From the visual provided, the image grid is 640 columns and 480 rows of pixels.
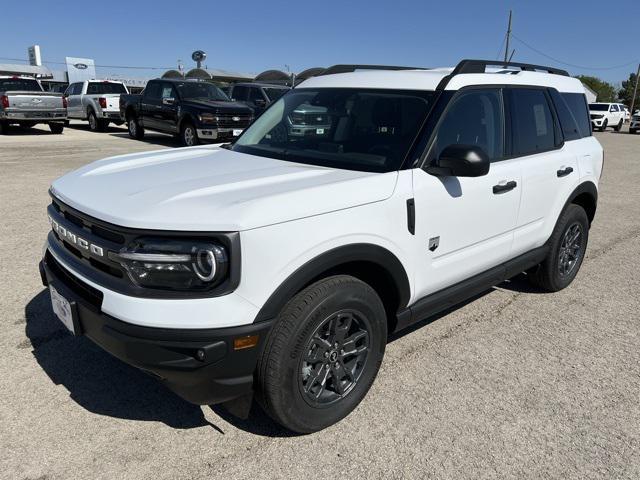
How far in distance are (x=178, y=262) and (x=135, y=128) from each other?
52.2ft

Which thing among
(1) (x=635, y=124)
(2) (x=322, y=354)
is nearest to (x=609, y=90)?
(1) (x=635, y=124)

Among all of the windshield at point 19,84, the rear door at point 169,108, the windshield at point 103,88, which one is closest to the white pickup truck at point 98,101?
the windshield at point 103,88

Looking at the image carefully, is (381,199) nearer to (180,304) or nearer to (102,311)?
(180,304)

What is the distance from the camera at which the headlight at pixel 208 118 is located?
42.6 ft

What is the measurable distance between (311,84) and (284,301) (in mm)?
2200

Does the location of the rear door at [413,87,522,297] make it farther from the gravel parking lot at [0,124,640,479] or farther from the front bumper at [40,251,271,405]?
the front bumper at [40,251,271,405]

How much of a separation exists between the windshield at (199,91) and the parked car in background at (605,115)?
79.3 feet

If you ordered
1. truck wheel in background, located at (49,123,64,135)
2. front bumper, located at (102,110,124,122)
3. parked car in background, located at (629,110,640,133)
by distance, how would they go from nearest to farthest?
truck wheel in background, located at (49,123,64,135)
front bumper, located at (102,110,124,122)
parked car in background, located at (629,110,640,133)

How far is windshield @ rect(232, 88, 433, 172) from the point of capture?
302cm

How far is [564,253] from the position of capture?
15.1ft

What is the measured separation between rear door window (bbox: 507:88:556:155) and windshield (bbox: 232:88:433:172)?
0.92 meters

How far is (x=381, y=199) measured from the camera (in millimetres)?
2619

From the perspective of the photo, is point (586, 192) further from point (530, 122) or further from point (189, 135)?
point (189, 135)

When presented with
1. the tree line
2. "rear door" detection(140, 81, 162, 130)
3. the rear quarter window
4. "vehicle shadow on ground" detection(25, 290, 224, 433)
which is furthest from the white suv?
the tree line
